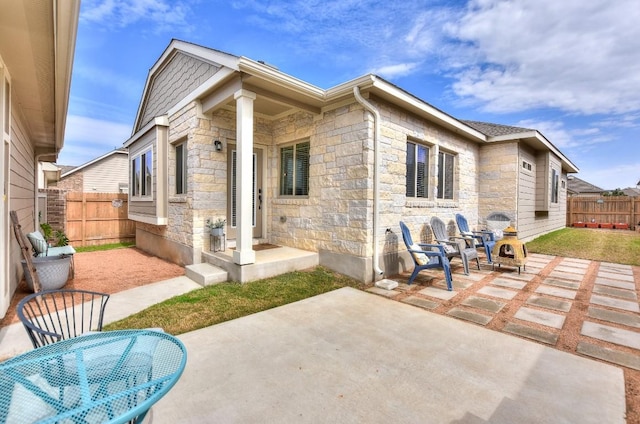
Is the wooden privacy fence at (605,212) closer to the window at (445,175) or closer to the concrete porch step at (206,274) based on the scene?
the window at (445,175)

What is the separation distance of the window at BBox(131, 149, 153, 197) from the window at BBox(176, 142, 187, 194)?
132cm

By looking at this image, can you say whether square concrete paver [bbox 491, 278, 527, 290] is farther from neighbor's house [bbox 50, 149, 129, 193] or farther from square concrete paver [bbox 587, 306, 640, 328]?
neighbor's house [bbox 50, 149, 129, 193]

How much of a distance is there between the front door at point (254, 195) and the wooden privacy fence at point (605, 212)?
18.3 m

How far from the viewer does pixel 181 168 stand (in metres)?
6.59

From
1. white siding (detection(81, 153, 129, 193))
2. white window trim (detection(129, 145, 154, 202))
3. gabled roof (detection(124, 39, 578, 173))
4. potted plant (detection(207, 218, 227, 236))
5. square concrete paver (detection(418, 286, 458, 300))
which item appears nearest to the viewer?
square concrete paver (detection(418, 286, 458, 300))

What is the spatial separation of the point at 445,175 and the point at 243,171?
215 inches

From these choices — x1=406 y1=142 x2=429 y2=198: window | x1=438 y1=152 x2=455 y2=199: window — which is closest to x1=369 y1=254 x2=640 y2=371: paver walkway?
x1=406 y1=142 x2=429 y2=198: window

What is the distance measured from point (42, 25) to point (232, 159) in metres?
3.85

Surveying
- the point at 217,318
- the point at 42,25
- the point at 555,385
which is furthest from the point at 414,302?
the point at 42,25

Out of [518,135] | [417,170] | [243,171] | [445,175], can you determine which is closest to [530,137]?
[518,135]

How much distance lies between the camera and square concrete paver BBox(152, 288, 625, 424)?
1911mm

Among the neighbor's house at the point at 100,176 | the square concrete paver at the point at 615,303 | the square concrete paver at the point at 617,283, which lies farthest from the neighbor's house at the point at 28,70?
the neighbor's house at the point at 100,176

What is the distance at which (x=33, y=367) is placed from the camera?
130 centimetres

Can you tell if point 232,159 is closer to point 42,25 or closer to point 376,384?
point 42,25
